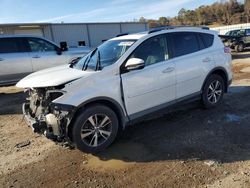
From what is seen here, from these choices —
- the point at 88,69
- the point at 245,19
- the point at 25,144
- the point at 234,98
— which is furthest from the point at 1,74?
the point at 245,19

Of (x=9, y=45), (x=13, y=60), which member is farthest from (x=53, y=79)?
(x=9, y=45)

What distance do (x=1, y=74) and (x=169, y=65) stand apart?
6.57 m

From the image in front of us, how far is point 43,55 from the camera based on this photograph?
10641 millimetres

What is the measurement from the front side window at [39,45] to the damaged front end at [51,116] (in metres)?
6.06

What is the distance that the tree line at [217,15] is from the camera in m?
66.1

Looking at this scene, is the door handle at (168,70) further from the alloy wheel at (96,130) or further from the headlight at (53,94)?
the headlight at (53,94)

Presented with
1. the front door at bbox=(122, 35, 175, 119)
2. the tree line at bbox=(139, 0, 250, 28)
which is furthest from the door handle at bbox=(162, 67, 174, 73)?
the tree line at bbox=(139, 0, 250, 28)

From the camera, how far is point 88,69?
17.3 feet

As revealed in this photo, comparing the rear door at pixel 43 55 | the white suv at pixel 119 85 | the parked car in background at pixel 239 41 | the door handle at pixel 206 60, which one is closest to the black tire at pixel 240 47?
the parked car in background at pixel 239 41

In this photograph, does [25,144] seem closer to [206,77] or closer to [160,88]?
[160,88]

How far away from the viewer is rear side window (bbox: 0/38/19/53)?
1017cm

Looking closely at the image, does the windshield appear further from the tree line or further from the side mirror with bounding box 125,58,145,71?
the tree line

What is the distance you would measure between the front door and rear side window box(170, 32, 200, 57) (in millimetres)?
247

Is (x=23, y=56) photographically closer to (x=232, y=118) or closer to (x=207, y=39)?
(x=207, y=39)
